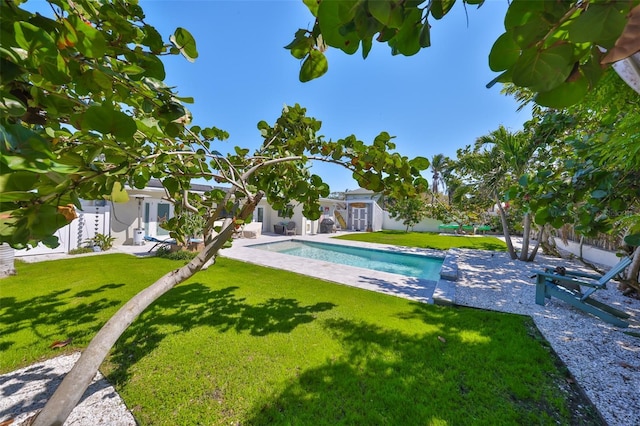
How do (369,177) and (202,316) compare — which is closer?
(369,177)

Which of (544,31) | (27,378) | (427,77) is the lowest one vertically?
(27,378)

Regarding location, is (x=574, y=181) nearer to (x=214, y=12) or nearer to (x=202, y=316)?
(x=214, y=12)

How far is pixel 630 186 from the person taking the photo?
2613mm

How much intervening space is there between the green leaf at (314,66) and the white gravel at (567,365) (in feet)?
12.9

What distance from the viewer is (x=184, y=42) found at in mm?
1234

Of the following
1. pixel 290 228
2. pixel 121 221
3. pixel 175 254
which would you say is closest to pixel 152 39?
pixel 175 254

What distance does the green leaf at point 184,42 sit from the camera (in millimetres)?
1200

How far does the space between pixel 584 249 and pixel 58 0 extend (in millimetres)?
19750

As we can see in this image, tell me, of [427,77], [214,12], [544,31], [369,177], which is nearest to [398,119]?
[427,77]

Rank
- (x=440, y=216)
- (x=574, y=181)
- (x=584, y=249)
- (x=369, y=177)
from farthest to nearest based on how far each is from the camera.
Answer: (x=440, y=216) → (x=584, y=249) → (x=574, y=181) → (x=369, y=177)

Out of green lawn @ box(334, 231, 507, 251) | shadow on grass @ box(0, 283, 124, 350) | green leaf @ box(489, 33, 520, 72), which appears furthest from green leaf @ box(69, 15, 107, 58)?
green lawn @ box(334, 231, 507, 251)

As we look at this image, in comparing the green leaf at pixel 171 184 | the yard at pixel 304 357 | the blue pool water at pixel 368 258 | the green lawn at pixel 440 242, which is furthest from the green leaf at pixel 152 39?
the green lawn at pixel 440 242

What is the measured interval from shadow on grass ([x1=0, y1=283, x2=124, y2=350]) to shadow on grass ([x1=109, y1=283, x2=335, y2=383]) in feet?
3.08

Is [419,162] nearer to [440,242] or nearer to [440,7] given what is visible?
[440,7]
